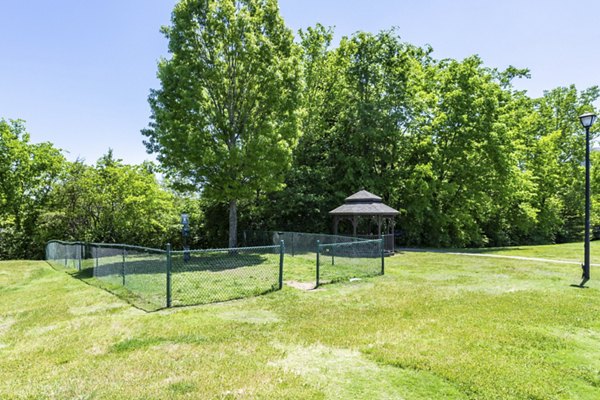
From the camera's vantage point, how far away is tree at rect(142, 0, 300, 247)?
53.4ft

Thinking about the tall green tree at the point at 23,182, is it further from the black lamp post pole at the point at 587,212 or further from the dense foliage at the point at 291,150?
the black lamp post pole at the point at 587,212

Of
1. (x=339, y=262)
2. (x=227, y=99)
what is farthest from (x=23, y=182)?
(x=339, y=262)

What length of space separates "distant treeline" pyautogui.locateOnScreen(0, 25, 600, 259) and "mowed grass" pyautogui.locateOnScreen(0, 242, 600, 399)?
13.0 m

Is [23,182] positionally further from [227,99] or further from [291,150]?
[291,150]

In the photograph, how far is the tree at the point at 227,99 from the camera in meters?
16.3

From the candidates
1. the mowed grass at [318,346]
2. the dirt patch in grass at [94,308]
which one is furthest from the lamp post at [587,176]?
the dirt patch in grass at [94,308]

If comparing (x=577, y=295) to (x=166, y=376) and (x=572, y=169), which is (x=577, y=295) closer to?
(x=166, y=376)

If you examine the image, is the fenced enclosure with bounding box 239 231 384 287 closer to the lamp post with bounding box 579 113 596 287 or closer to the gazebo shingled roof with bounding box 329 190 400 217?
the gazebo shingled roof with bounding box 329 190 400 217

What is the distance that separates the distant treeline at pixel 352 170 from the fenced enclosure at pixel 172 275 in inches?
280

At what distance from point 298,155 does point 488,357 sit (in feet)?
66.7

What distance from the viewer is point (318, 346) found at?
5.70 meters

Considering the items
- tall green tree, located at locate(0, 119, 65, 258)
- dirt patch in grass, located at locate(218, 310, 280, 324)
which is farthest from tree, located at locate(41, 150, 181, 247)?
dirt patch in grass, located at locate(218, 310, 280, 324)

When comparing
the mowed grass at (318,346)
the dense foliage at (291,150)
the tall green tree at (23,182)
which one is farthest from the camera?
the tall green tree at (23,182)

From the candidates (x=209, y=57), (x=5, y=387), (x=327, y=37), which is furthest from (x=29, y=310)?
(x=327, y=37)
